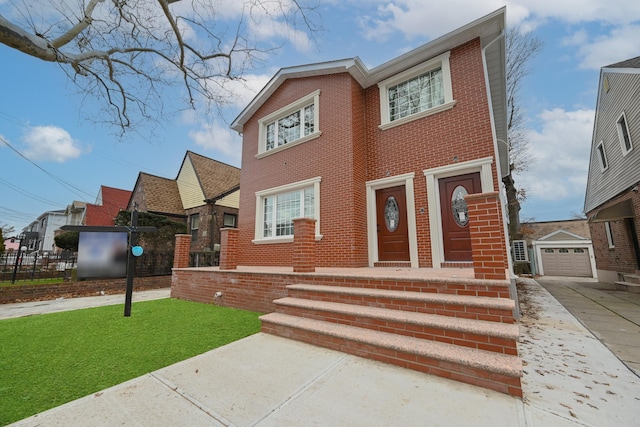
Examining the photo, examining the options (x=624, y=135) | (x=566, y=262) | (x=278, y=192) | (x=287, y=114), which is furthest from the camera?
(x=566, y=262)

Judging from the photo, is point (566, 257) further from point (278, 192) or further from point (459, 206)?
point (278, 192)

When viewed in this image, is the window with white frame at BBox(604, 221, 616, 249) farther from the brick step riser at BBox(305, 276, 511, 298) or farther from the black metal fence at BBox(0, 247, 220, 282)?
the black metal fence at BBox(0, 247, 220, 282)

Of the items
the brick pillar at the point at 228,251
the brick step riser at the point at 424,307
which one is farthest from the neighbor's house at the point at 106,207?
the brick step riser at the point at 424,307

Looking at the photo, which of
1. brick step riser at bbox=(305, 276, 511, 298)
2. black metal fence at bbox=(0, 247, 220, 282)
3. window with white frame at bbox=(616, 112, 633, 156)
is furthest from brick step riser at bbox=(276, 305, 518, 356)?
window with white frame at bbox=(616, 112, 633, 156)

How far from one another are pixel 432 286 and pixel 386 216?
3.41 m


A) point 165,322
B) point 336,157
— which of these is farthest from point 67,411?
point 336,157

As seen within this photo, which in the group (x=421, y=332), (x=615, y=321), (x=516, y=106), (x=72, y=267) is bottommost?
(x=615, y=321)

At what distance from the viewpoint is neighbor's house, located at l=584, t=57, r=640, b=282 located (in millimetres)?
9047

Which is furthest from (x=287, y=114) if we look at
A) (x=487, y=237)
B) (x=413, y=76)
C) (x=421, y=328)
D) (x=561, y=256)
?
(x=561, y=256)

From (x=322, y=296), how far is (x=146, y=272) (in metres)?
9.93

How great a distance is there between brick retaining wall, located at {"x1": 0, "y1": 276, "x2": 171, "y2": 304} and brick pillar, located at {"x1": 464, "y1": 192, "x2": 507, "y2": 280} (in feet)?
37.7

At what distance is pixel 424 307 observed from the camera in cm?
304

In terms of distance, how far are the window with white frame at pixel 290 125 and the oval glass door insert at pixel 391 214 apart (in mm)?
2840

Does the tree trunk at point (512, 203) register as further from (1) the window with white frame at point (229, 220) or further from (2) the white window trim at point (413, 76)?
(1) the window with white frame at point (229, 220)
